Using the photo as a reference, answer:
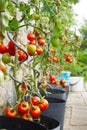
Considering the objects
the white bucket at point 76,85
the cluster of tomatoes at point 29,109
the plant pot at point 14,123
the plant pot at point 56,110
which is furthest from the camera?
the white bucket at point 76,85

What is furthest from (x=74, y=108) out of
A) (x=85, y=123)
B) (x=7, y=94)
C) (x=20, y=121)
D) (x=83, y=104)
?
(x=20, y=121)

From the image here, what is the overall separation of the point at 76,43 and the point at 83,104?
223 cm

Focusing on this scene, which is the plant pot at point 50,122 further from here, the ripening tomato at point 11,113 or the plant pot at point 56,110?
the plant pot at point 56,110

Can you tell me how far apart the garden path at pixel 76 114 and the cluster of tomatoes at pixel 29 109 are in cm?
189

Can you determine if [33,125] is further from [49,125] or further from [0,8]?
[0,8]

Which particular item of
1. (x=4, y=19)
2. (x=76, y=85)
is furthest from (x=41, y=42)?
(x=76, y=85)

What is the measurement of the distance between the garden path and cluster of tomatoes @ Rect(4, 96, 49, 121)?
1892mm

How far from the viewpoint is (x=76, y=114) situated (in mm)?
4402

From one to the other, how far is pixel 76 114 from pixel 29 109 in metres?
2.75

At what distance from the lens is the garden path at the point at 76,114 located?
3.71 metres

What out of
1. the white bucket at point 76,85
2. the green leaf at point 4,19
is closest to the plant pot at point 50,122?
the green leaf at point 4,19

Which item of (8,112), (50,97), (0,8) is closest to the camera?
(0,8)

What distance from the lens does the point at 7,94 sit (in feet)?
8.08

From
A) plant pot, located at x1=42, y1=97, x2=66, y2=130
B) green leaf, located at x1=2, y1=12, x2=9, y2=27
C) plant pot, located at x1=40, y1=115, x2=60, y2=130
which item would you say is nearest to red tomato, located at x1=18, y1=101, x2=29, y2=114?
plant pot, located at x1=40, y1=115, x2=60, y2=130
